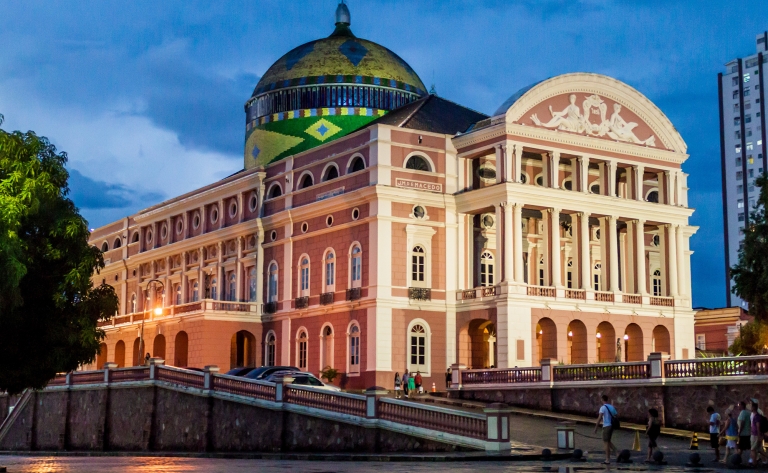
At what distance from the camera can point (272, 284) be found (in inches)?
2290

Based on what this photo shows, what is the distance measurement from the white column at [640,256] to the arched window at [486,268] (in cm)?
687

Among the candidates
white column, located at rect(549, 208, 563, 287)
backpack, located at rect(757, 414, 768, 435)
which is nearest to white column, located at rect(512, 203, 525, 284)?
white column, located at rect(549, 208, 563, 287)

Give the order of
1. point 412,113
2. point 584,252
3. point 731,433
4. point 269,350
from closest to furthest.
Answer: point 731,433, point 584,252, point 412,113, point 269,350

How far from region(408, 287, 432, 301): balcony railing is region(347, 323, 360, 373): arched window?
2815mm

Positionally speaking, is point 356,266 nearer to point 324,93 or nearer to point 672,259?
point 324,93

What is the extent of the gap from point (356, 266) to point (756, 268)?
60.9 feet

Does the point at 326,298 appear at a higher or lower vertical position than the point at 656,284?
lower

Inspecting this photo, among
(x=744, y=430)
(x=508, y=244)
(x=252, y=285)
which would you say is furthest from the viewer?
(x=252, y=285)

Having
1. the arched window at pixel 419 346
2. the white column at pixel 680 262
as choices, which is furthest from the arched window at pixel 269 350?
the white column at pixel 680 262

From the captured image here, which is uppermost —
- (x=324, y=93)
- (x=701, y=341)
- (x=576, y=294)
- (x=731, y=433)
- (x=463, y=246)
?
(x=324, y=93)

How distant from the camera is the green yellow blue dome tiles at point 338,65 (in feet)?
205

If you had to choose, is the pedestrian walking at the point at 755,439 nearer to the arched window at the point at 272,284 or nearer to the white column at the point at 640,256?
the white column at the point at 640,256

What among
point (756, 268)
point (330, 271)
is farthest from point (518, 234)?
point (756, 268)

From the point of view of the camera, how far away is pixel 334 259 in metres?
53.3
